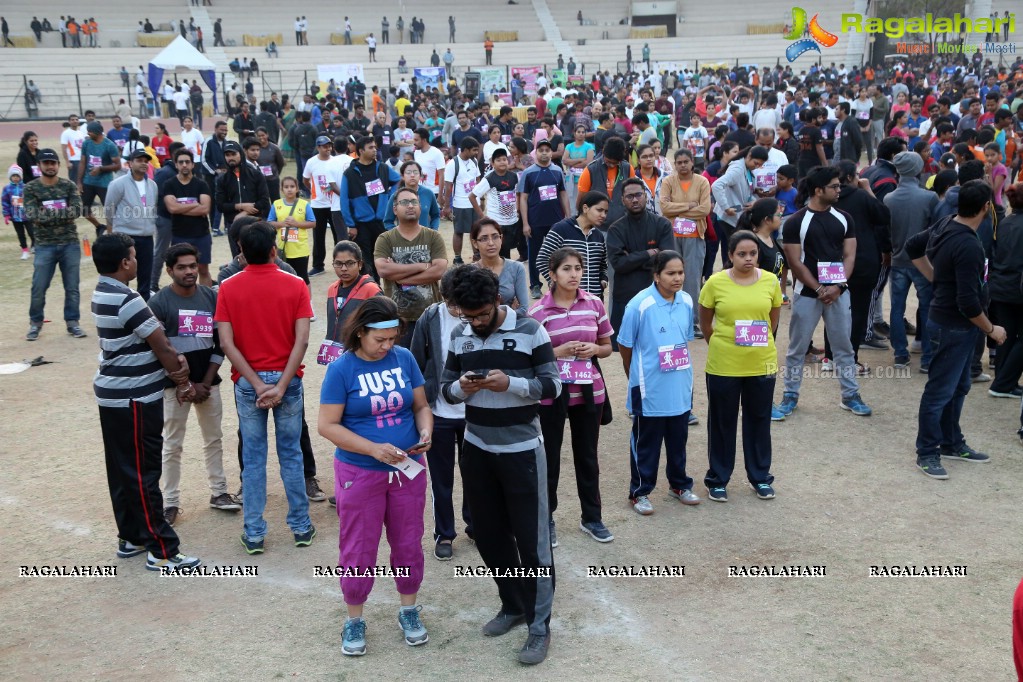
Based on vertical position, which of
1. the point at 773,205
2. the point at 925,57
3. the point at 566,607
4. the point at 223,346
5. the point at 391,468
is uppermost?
the point at 925,57

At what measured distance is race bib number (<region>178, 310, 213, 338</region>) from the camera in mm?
5863

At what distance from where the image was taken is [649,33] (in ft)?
181

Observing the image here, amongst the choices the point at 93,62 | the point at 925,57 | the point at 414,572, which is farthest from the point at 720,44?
the point at 414,572

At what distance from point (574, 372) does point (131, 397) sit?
2.50m

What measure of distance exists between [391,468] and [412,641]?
2.90 ft

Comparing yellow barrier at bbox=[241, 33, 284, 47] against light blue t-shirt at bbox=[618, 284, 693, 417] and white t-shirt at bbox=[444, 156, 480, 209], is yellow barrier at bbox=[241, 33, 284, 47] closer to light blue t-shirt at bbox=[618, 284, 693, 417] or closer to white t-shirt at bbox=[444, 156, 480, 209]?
white t-shirt at bbox=[444, 156, 480, 209]

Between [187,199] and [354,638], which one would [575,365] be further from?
[187,199]

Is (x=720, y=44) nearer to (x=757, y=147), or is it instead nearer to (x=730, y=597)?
(x=757, y=147)

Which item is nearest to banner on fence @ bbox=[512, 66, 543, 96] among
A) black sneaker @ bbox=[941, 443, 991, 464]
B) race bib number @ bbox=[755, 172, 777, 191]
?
race bib number @ bbox=[755, 172, 777, 191]

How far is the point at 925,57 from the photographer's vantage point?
44719 mm

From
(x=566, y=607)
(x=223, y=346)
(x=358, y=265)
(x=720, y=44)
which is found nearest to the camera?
(x=566, y=607)

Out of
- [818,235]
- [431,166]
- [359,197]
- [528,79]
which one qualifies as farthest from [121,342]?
[528,79]

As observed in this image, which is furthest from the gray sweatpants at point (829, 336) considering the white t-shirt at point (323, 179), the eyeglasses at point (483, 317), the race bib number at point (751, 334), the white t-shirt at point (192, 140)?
the white t-shirt at point (192, 140)

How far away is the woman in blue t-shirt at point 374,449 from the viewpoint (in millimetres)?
4461
